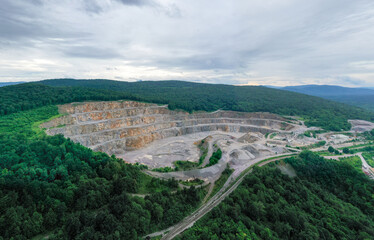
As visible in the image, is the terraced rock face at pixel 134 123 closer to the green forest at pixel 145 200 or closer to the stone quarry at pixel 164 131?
the stone quarry at pixel 164 131

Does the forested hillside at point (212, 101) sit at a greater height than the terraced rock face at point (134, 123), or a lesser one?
greater

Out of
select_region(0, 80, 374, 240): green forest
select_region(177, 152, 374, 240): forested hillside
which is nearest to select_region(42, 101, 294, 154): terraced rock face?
select_region(0, 80, 374, 240): green forest

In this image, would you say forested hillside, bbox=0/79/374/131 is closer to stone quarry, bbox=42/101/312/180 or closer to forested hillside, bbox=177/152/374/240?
stone quarry, bbox=42/101/312/180

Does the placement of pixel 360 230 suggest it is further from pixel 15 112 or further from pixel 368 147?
pixel 15 112

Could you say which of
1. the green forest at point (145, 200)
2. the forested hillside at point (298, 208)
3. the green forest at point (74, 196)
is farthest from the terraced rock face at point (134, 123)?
the forested hillside at point (298, 208)

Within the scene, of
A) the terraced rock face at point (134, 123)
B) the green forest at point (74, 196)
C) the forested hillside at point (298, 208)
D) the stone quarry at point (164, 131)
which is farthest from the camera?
the terraced rock face at point (134, 123)

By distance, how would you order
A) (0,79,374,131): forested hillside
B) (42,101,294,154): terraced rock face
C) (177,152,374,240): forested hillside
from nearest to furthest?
(177,152,374,240): forested hillside < (42,101,294,154): terraced rock face < (0,79,374,131): forested hillside
